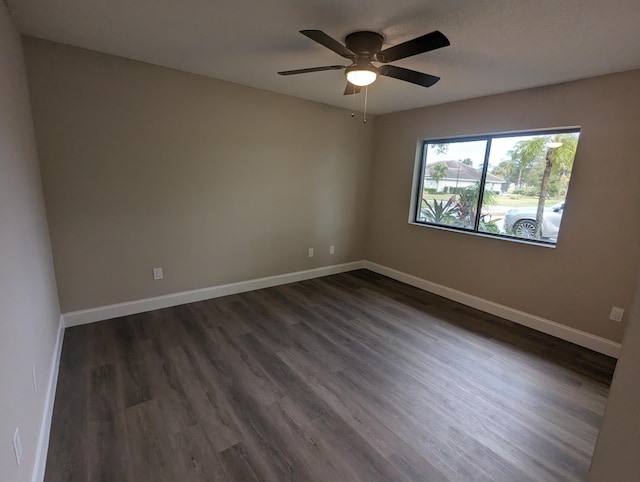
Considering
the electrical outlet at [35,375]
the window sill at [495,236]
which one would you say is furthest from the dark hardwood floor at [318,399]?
the window sill at [495,236]

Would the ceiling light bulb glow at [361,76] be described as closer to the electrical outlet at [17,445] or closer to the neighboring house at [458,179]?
the neighboring house at [458,179]

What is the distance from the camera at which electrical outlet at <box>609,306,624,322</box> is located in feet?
8.67

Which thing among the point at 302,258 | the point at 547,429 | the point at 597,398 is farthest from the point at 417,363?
the point at 302,258

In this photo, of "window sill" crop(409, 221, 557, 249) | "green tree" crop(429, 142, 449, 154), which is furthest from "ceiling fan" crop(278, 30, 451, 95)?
"window sill" crop(409, 221, 557, 249)

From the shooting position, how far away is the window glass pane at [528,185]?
2955mm

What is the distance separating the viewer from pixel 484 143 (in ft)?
11.6

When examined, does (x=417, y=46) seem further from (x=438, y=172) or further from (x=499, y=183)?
(x=438, y=172)

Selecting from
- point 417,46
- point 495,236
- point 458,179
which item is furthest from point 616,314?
point 417,46

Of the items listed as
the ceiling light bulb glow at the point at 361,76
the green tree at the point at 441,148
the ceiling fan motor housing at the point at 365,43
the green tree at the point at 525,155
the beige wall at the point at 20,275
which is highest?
the ceiling fan motor housing at the point at 365,43

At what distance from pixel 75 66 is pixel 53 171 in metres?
0.89

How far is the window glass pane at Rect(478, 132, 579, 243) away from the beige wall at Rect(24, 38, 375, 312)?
1995 millimetres

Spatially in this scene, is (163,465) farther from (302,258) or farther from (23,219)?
(302,258)

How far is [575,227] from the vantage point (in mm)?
2830

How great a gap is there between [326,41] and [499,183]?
8.67ft
